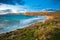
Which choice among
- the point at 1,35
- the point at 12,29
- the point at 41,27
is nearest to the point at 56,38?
the point at 41,27

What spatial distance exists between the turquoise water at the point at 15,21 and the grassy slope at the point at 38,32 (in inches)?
4.0

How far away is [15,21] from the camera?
366 centimetres

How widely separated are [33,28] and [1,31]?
2.49 ft

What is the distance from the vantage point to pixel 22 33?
3555mm

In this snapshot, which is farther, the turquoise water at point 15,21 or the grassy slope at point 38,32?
the turquoise water at point 15,21

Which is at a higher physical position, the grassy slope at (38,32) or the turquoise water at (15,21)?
the turquoise water at (15,21)

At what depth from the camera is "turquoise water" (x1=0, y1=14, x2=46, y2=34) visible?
361 centimetres

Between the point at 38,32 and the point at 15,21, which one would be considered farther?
the point at 15,21

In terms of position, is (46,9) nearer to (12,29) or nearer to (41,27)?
(41,27)

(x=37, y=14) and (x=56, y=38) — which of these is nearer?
(x=56, y=38)

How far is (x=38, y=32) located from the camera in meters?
3.55

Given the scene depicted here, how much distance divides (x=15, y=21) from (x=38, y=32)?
0.61 metres

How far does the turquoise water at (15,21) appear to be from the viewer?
11.9 ft

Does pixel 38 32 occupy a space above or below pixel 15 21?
below
